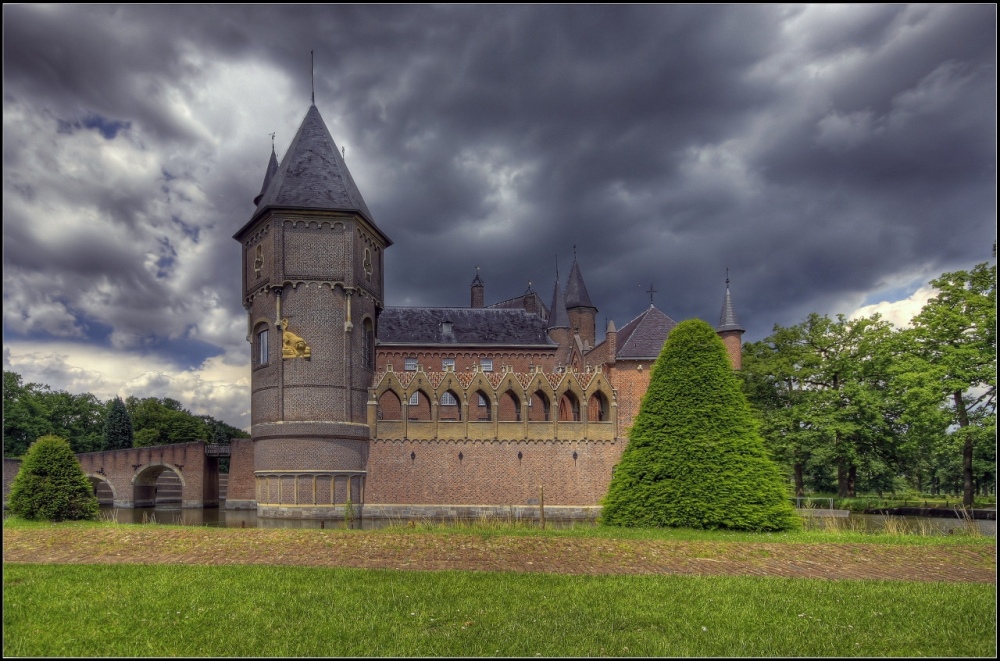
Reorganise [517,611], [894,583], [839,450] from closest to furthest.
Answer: [517,611] → [894,583] → [839,450]

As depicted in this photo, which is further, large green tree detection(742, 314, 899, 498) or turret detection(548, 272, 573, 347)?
turret detection(548, 272, 573, 347)

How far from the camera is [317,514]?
98.2 ft

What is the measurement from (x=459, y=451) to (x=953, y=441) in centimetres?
2237

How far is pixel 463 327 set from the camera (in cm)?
4603

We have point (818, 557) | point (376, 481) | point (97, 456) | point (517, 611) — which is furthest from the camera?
point (97, 456)

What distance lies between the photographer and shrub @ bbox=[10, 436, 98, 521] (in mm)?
17094

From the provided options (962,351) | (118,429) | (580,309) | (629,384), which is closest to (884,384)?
(962,351)

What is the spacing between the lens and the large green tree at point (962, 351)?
29.1m

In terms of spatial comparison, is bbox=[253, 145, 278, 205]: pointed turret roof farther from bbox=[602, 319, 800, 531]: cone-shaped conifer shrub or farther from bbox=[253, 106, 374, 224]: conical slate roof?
bbox=[602, 319, 800, 531]: cone-shaped conifer shrub

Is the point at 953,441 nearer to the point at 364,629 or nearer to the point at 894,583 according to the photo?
the point at 894,583

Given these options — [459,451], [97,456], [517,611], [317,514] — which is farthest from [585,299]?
[517,611]

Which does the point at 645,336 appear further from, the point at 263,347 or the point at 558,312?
the point at 263,347

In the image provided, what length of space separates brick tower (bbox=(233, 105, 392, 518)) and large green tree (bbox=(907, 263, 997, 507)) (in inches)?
1021

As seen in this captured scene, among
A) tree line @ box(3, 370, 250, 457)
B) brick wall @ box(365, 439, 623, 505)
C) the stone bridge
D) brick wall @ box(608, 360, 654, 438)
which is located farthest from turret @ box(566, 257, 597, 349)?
tree line @ box(3, 370, 250, 457)
